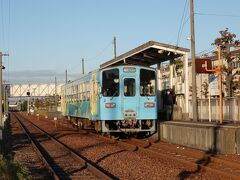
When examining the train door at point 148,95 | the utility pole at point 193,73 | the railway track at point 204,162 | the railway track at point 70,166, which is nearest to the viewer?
the railway track at point 204,162

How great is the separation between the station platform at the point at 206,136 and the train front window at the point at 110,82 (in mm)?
2568

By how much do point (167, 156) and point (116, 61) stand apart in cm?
1186

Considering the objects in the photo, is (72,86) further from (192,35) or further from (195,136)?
(195,136)

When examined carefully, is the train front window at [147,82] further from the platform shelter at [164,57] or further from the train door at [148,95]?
the platform shelter at [164,57]

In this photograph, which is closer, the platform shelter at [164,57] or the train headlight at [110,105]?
the train headlight at [110,105]

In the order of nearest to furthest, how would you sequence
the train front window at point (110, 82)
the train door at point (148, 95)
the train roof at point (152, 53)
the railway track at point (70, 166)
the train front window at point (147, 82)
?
the railway track at point (70, 166) < the train front window at point (110, 82) < the train door at point (148, 95) < the train front window at point (147, 82) < the train roof at point (152, 53)

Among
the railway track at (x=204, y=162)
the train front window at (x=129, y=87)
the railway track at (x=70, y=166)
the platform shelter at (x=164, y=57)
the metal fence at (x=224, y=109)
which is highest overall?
the platform shelter at (x=164, y=57)

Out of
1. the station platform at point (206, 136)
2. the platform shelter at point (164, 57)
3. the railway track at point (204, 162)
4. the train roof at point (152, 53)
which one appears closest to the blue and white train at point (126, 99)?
the train roof at point (152, 53)

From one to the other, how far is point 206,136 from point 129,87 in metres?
5.53

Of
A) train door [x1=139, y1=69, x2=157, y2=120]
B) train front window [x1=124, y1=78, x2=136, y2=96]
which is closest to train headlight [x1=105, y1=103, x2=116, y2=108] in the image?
train front window [x1=124, y1=78, x2=136, y2=96]

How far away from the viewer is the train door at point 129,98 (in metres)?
20.2

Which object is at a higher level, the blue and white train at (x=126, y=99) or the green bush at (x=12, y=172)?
the blue and white train at (x=126, y=99)

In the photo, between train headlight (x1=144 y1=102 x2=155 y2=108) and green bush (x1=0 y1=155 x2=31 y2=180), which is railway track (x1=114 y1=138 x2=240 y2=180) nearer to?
train headlight (x1=144 y1=102 x2=155 y2=108)

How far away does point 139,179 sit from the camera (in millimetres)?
10531
